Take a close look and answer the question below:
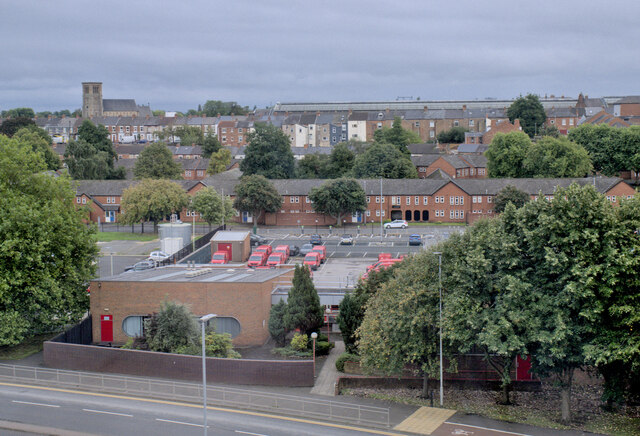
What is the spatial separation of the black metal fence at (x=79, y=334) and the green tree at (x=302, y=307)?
1104cm

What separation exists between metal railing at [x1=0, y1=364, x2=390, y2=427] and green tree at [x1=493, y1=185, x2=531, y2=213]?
5280 cm

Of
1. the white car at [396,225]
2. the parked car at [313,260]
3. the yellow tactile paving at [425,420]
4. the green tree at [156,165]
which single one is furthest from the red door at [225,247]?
the green tree at [156,165]

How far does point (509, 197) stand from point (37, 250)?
5510 centimetres

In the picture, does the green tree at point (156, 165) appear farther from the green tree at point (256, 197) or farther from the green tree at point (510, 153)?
the green tree at point (510, 153)

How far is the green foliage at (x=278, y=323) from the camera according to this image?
35.0 metres

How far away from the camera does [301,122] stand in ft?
547

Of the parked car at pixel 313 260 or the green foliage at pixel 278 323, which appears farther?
the parked car at pixel 313 260

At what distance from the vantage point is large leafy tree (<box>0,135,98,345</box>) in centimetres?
3347

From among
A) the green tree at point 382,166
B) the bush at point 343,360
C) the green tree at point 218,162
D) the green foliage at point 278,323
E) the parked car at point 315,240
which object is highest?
the green tree at point 218,162

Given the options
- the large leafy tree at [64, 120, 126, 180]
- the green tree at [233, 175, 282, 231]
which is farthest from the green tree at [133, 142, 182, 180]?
the green tree at [233, 175, 282, 231]

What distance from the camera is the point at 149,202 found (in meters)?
72.3

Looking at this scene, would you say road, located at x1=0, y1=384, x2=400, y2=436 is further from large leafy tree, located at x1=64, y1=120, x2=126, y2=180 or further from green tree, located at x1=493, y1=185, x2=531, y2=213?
large leafy tree, located at x1=64, y1=120, x2=126, y2=180

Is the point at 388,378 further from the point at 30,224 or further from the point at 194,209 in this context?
the point at 194,209

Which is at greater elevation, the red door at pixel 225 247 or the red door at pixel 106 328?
the red door at pixel 225 247
